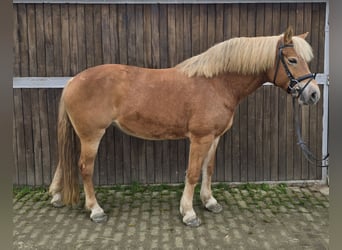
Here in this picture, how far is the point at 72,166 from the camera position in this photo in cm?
373

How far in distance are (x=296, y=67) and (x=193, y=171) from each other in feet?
4.56

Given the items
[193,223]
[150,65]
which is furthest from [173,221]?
[150,65]

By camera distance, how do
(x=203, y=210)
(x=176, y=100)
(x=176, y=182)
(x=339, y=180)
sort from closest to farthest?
(x=339, y=180) → (x=176, y=100) → (x=203, y=210) → (x=176, y=182)

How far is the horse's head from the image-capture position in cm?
323

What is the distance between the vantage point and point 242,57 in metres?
3.44

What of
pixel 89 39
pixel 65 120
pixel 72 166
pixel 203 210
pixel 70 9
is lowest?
pixel 203 210

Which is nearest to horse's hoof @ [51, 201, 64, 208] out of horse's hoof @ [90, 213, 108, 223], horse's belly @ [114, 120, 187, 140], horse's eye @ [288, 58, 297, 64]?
horse's hoof @ [90, 213, 108, 223]

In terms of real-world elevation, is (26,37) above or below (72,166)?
above

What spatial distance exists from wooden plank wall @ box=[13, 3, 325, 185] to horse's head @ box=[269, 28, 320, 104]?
1.18 meters

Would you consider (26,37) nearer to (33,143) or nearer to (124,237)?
(33,143)

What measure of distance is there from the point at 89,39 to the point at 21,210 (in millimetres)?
2124

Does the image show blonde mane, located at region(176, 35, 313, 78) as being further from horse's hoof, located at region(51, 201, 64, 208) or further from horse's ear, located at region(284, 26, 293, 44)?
horse's hoof, located at region(51, 201, 64, 208)

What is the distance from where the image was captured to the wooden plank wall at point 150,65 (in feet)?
14.2

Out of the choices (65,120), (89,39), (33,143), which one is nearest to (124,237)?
(65,120)
